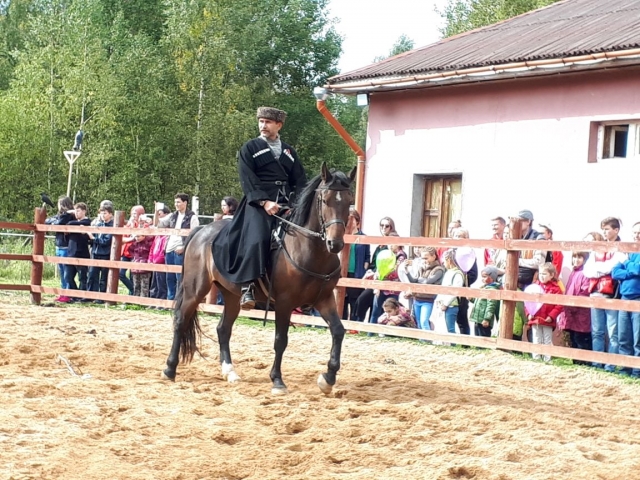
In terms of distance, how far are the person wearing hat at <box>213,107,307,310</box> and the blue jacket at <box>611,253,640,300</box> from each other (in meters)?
3.60

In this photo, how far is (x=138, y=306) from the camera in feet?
51.6

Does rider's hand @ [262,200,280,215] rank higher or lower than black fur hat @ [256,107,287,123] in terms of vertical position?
lower

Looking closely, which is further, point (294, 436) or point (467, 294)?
point (467, 294)

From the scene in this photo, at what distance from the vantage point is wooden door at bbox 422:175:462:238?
1559cm

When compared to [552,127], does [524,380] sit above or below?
below

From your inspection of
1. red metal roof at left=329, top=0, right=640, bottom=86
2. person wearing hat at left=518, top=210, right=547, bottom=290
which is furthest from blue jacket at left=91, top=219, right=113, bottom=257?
person wearing hat at left=518, top=210, right=547, bottom=290

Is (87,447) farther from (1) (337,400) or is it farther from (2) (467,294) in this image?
(2) (467,294)

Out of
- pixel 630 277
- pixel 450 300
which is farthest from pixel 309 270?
pixel 450 300

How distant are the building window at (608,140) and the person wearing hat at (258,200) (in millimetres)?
6484

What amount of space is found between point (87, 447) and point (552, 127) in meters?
10.1

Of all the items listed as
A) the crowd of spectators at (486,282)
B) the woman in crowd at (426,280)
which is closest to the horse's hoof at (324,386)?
the crowd of spectators at (486,282)

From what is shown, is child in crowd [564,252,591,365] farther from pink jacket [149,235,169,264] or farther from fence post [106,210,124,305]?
fence post [106,210,124,305]

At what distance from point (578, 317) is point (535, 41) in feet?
19.7

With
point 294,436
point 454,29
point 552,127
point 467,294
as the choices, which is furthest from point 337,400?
point 454,29
